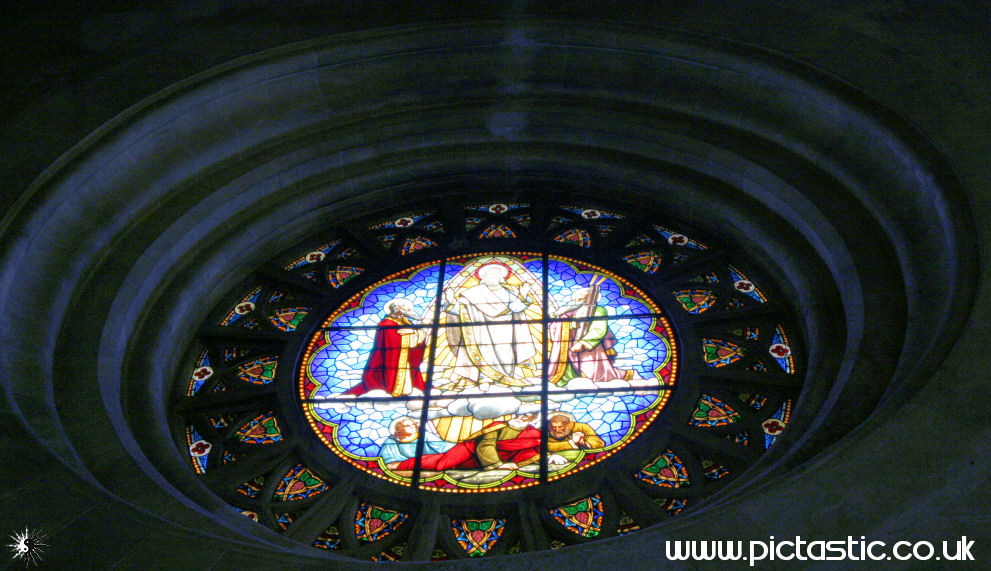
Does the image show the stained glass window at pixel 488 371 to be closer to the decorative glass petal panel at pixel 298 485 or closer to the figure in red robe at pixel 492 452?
the figure in red robe at pixel 492 452

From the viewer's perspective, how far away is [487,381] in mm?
9539

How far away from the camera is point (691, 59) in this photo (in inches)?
395

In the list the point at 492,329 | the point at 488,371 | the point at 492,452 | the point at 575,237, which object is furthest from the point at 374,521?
the point at 575,237

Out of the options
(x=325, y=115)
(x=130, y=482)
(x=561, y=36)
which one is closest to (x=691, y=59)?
(x=561, y=36)

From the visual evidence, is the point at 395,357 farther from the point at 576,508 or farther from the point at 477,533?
the point at 576,508

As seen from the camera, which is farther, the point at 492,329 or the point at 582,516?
the point at 492,329

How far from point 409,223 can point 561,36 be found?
2825 mm

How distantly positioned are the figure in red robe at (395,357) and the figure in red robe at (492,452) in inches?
36.7

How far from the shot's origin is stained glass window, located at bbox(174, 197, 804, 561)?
8258 mm

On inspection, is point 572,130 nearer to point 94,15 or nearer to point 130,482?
point 94,15

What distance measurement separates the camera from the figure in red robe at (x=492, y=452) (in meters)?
8.66

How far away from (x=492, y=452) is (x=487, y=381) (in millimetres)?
921

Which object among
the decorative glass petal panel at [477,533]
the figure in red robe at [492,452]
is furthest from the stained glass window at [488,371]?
the decorative glass petal panel at [477,533]

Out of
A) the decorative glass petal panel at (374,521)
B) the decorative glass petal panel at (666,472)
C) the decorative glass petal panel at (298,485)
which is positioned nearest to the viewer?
the decorative glass petal panel at (374,521)
